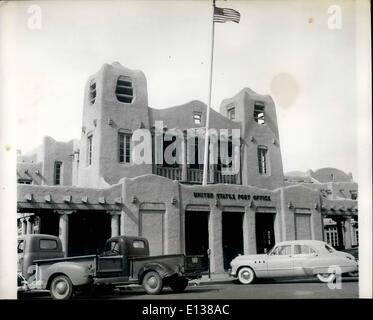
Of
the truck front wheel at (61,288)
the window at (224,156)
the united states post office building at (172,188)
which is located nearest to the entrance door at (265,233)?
the united states post office building at (172,188)

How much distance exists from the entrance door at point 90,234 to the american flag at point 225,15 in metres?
6.67

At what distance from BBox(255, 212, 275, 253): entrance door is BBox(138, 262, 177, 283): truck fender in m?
→ 5.41

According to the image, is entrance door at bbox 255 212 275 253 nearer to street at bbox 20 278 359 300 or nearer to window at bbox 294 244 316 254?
window at bbox 294 244 316 254

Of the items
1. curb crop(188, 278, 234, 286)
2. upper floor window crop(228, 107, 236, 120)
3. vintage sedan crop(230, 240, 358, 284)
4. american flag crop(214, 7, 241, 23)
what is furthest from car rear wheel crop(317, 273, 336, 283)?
american flag crop(214, 7, 241, 23)

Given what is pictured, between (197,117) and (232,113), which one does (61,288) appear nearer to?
(197,117)

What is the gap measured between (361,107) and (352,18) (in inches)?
88.5

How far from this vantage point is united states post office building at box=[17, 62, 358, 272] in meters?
14.5

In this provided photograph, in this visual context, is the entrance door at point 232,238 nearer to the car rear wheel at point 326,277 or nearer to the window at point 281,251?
the window at point 281,251

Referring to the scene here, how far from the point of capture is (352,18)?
12.5 metres

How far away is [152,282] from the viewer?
1168cm

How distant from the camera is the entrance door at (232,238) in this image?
16.4 meters

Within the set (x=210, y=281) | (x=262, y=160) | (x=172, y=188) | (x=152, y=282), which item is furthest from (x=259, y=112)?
(x=152, y=282)
